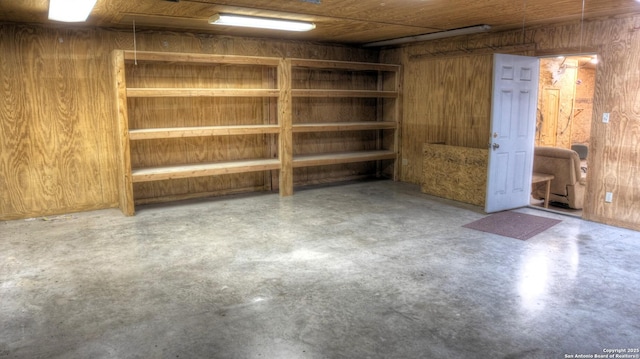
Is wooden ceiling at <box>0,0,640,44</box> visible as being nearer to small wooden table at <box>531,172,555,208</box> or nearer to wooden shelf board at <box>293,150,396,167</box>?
wooden shelf board at <box>293,150,396,167</box>

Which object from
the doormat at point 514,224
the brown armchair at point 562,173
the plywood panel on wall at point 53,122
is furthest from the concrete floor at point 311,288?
the brown armchair at point 562,173

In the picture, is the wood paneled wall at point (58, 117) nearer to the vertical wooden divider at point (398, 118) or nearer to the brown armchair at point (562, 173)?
the vertical wooden divider at point (398, 118)

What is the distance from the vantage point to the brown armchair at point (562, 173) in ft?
20.4

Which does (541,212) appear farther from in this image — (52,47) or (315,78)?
(52,47)

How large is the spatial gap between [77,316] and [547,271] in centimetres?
355

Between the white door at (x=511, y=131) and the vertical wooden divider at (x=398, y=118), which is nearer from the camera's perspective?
the white door at (x=511, y=131)

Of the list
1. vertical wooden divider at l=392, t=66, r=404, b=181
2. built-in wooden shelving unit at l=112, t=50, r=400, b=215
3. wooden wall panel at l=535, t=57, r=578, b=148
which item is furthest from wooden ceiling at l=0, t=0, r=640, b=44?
wooden wall panel at l=535, t=57, r=578, b=148

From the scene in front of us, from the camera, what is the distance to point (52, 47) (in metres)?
5.32

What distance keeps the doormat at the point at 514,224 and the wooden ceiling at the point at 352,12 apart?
2.28 m

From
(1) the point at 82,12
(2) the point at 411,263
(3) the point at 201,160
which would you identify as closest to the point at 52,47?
(1) the point at 82,12

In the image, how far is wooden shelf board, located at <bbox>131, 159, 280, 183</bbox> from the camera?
5.54 m

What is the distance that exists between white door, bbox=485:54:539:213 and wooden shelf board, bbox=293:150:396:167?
2.26 metres

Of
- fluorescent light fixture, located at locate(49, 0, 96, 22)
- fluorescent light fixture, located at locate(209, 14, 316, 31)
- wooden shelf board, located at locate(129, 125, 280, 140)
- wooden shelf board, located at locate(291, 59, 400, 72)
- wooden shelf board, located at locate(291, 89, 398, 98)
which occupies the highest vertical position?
fluorescent light fixture, located at locate(209, 14, 316, 31)

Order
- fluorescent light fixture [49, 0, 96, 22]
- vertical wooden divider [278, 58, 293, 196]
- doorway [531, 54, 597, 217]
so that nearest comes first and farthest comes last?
→ fluorescent light fixture [49, 0, 96, 22], vertical wooden divider [278, 58, 293, 196], doorway [531, 54, 597, 217]
